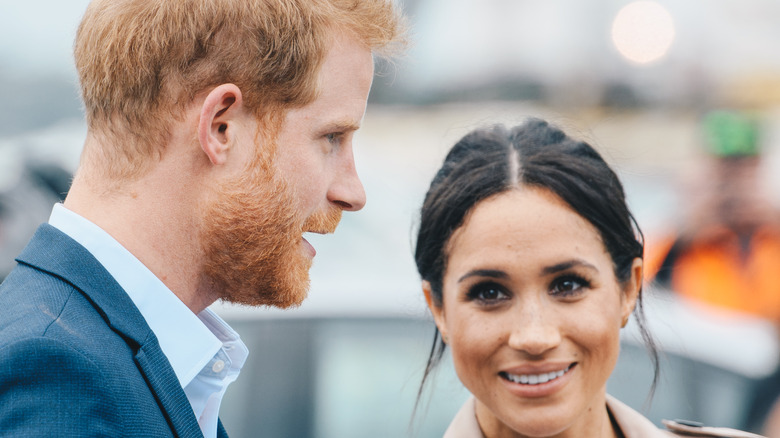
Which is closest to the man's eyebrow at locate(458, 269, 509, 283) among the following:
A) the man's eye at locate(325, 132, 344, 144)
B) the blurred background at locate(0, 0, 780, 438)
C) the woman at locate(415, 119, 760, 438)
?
the woman at locate(415, 119, 760, 438)

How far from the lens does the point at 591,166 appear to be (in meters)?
2.37

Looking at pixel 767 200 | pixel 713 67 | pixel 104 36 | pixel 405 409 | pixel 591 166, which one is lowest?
pixel 405 409

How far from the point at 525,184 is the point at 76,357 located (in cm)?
121

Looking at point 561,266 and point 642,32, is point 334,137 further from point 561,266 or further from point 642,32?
point 642,32

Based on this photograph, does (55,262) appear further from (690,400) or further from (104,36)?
(690,400)

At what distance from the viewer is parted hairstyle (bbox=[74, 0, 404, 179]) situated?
6.32 ft

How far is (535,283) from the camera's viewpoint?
2.20 m

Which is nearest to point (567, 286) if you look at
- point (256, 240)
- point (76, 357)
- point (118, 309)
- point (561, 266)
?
point (561, 266)

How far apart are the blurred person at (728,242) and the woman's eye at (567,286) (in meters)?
3.33

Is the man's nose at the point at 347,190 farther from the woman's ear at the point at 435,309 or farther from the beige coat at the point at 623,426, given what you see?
the beige coat at the point at 623,426

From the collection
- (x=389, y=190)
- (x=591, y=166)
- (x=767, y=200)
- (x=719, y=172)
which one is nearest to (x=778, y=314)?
(x=767, y=200)

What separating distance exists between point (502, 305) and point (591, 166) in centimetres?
46

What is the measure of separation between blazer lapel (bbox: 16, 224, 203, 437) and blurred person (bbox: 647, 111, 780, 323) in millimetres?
4106

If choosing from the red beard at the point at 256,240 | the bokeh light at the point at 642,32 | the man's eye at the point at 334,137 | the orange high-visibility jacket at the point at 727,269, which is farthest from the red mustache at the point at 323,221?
the bokeh light at the point at 642,32
